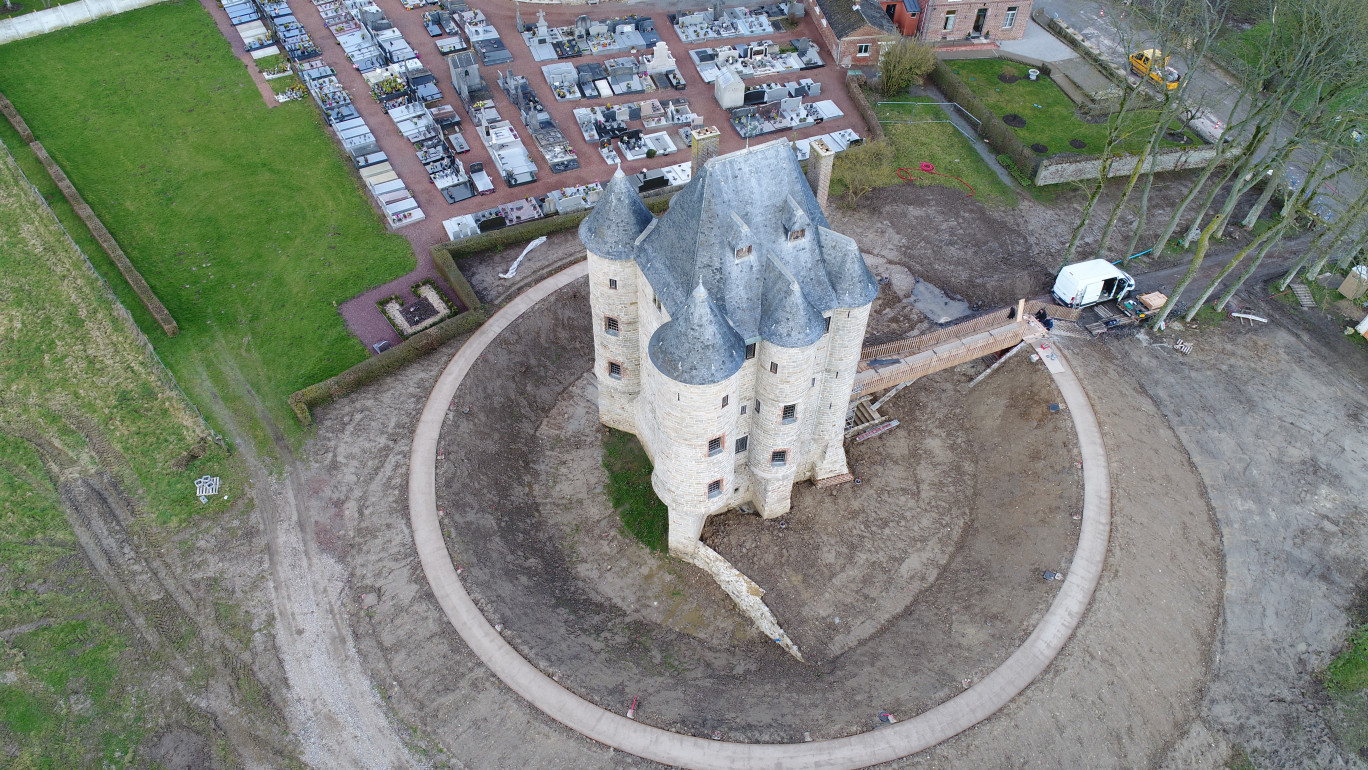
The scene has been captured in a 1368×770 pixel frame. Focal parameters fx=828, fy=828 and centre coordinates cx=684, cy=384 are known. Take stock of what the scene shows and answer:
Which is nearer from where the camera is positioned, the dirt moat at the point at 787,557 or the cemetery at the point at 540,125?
the dirt moat at the point at 787,557

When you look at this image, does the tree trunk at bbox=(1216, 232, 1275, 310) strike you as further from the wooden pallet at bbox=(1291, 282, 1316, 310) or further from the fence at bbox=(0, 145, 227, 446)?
the fence at bbox=(0, 145, 227, 446)

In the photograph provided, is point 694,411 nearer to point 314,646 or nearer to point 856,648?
point 856,648

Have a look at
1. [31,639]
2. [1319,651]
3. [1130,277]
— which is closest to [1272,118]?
[1130,277]

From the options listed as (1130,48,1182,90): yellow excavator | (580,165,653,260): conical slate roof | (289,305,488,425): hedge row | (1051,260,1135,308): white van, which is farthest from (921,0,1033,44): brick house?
(289,305,488,425): hedge row

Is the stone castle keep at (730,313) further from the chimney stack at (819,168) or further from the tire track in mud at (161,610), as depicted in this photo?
the tire track in mud at (161,610)

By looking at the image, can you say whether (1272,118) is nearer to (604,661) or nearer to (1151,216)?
(1151,216)

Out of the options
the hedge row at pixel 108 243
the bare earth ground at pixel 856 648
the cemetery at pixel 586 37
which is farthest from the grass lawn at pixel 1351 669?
the cemetery at pixel 586 37

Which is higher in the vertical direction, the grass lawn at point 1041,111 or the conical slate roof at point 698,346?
the conical slate roof at point 698,346
